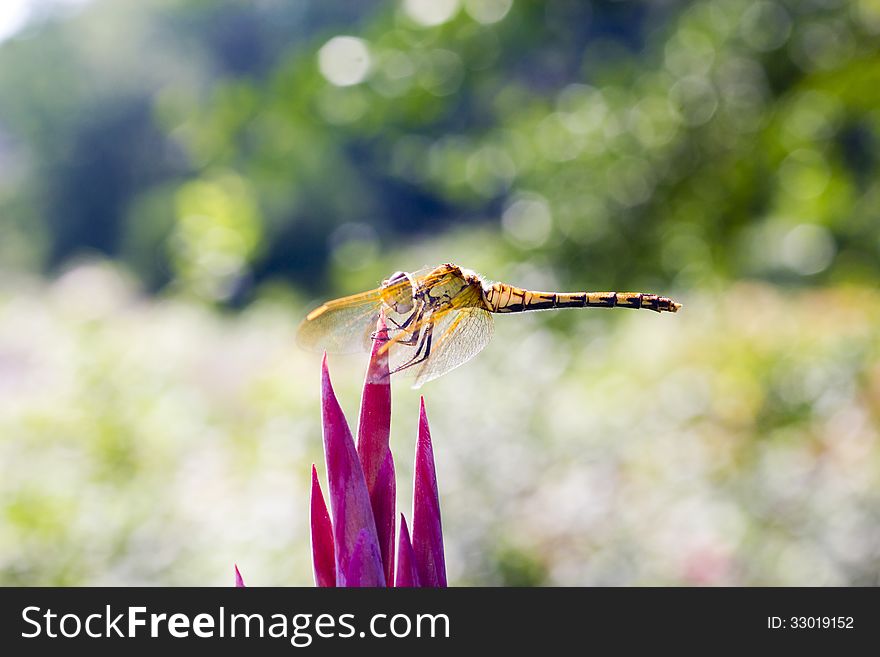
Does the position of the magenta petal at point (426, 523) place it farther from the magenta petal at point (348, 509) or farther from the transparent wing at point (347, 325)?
the transparent wing at point (347, 325)

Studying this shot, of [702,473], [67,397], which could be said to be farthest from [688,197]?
[67,397]

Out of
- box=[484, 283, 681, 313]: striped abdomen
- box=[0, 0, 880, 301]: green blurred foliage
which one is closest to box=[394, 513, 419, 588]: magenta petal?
box=[484, 283, 681, 313]: striped abdomen

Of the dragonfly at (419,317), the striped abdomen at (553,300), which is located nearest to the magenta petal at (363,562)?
the dragonfly at (419,317)

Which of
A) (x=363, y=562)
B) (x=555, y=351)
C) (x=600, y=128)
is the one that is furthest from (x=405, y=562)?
(x=600, y=128)

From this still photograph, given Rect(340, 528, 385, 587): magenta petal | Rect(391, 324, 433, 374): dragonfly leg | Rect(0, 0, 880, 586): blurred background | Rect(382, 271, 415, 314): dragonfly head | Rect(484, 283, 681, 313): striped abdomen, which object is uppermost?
Rect(0, 0, 880, 586): blurred background

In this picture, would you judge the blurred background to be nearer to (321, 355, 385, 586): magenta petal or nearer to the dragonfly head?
the dragonfly head

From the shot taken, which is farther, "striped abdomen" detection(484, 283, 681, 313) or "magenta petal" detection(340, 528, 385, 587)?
"striped abdomen" detection(484, 283, 681, 313)

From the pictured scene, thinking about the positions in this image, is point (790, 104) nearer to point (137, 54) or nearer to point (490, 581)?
point (490, 581)
